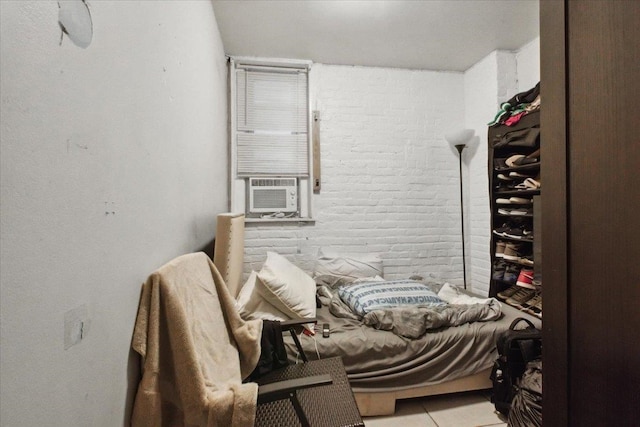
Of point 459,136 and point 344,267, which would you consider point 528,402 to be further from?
point 459,136

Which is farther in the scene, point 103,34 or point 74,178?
point 103,34

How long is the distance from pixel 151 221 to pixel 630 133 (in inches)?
49.6

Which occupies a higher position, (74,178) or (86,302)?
(74,178)

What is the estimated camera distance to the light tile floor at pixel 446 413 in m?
1.89

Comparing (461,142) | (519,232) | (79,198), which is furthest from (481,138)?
(79,198)

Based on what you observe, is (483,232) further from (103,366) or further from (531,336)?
(103,366)

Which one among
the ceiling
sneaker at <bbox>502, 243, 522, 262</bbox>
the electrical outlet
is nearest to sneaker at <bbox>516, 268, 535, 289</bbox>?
sneaker at <bbox>502, 243, 522, 262</bbox>

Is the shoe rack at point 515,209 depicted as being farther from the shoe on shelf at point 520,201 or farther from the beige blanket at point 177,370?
the beige blanket at point 177,370

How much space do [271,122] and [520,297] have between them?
114 inches

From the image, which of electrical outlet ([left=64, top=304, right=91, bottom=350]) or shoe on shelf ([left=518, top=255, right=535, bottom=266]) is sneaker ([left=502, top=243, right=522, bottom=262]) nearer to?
shoe on shelf ([left=518, top=255, right=535, bottom=266])

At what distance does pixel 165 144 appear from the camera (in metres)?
1.29

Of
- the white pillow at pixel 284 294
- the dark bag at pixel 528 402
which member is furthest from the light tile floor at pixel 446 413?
the white pillow at pixel 284 294

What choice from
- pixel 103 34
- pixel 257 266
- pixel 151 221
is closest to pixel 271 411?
pixel 151 221

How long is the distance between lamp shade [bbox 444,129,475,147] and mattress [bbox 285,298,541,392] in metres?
1.98
